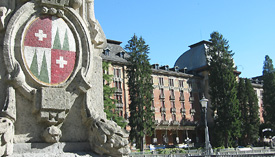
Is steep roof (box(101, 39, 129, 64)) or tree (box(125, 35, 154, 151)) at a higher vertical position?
steep roof (box(101, 39, 129, 64))

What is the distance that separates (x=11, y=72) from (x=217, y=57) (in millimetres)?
44464

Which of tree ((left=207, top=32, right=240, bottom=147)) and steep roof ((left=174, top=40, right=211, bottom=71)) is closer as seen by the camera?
tree ((left=207, top=32, right=240, bottom=147))

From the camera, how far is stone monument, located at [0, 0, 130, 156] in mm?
5285

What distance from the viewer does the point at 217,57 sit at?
156 feet

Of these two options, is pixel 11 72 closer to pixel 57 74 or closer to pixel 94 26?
pixel 57 74

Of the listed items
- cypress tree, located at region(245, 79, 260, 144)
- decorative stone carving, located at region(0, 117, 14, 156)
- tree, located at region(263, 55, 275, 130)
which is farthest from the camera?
tree, located at region(263, 55, 275, 130)

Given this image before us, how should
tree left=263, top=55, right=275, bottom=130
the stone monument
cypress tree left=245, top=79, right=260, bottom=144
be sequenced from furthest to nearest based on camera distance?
tree left=263, top=55, right=275, bottom=130 < cypress tree left=245, top=79, right=260, bottom=144 < the stone monument

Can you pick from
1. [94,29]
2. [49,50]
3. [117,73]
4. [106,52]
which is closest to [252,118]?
[117,73]

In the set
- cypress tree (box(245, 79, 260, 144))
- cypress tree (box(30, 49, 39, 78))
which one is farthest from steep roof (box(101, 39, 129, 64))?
cypress tree (box(30, 49, 39, 78))

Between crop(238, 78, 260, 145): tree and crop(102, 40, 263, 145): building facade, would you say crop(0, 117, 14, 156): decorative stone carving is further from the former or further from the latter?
crop(238, 78, 260, 145): tree

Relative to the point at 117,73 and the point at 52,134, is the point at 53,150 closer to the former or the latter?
the point at 52,134

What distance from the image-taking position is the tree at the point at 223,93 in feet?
143

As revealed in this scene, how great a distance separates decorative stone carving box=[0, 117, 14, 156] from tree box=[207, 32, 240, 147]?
1604 inches

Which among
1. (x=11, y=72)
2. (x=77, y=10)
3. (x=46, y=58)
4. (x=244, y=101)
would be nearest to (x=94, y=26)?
(x=77, y=10)
